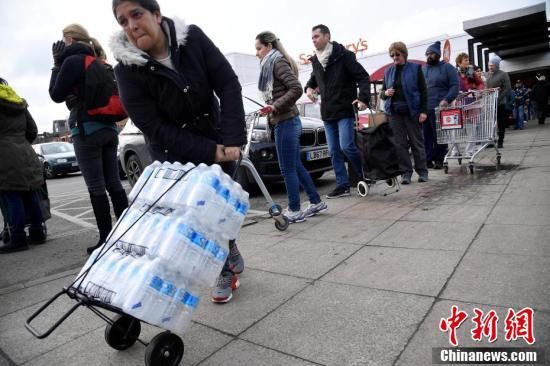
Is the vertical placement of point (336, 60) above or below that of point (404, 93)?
above

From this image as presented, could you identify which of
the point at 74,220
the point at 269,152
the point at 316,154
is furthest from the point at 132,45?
the point at 74,220

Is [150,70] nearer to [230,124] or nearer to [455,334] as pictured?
[230,124]

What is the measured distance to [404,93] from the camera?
605 cm

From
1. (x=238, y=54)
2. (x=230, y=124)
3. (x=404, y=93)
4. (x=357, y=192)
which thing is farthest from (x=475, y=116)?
(x=238, y=54)

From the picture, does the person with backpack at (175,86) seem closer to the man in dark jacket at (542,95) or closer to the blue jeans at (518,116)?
the blue jeans at (518,116)

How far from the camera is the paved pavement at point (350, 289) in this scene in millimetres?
2004

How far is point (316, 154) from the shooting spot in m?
6.54

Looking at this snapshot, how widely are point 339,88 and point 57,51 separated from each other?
3.20m

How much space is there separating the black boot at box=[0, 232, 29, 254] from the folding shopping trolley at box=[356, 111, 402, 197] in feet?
13.9

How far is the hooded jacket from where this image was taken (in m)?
4.49

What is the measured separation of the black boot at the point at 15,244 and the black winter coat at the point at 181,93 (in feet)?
10.2

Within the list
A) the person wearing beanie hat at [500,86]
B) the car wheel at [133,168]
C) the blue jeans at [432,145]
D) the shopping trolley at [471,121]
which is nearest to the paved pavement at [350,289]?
the shopping trolley at [471,121]

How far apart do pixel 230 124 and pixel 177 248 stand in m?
0.94
